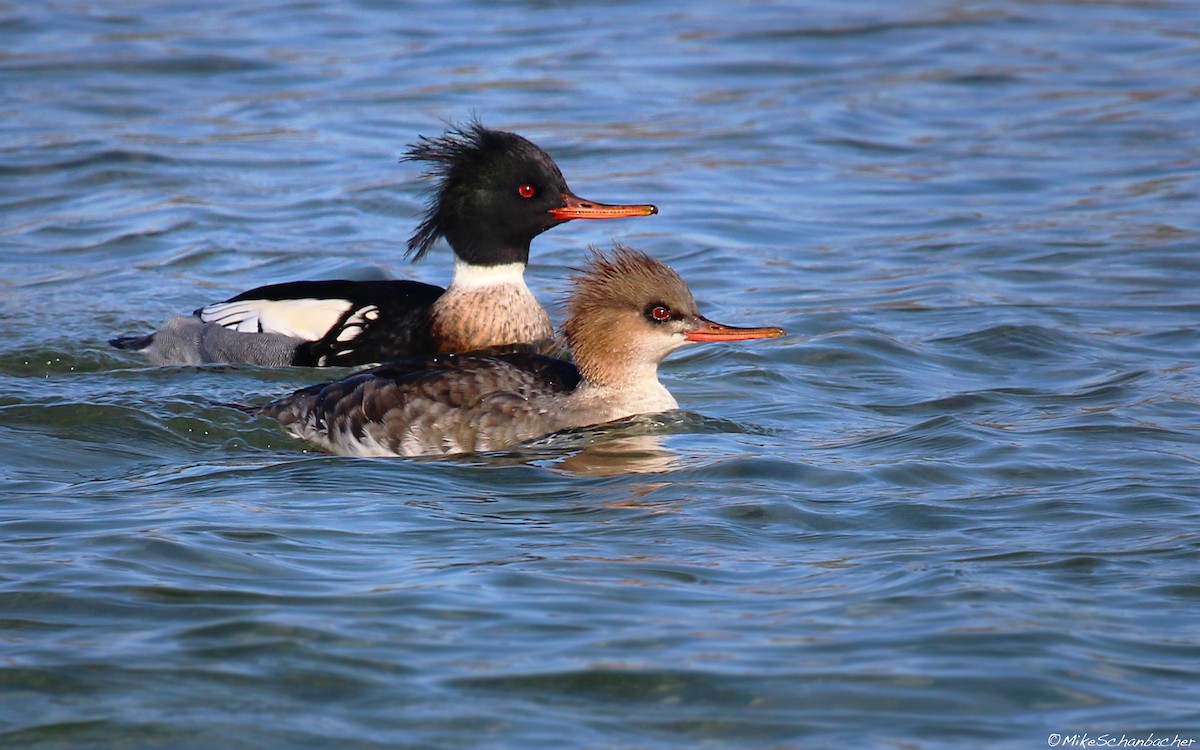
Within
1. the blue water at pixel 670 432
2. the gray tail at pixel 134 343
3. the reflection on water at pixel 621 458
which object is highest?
the blue water at pixel 670 432

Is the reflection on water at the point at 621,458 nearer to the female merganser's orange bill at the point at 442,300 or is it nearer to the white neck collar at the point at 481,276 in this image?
the female merganser's orange bill at the point at 442,300

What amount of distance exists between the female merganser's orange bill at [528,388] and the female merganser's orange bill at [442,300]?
1.12m

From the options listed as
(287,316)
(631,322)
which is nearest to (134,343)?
(287,316)

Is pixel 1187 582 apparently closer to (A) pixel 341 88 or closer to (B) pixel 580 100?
(B) pixel 580 100

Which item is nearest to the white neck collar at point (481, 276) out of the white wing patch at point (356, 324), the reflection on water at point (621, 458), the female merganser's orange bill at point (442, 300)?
the female merganser's orange bill at point (442, 300)

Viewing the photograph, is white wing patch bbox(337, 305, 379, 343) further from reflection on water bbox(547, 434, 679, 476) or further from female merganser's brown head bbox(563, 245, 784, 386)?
reflection on water bbox(547, 434, 679, 476)

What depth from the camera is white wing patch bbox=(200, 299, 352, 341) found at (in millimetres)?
9008

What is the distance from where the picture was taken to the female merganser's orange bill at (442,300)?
9.06 metres

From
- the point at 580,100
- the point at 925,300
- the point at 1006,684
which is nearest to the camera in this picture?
the point at 1006,684

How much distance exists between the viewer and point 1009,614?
5320mm

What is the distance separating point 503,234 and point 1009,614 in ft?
15.1

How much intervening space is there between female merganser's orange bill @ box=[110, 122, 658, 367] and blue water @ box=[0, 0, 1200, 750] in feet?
0.88

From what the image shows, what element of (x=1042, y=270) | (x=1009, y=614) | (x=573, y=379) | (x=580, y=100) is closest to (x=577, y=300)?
(x=573, y=379)

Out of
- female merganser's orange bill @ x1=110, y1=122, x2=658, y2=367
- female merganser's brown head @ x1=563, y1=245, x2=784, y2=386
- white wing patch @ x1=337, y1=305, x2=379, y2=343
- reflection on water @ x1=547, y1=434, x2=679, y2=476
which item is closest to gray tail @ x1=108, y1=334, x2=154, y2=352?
female merganser's orange bill @ x1=110, y1=122, x2=658, y2=367
